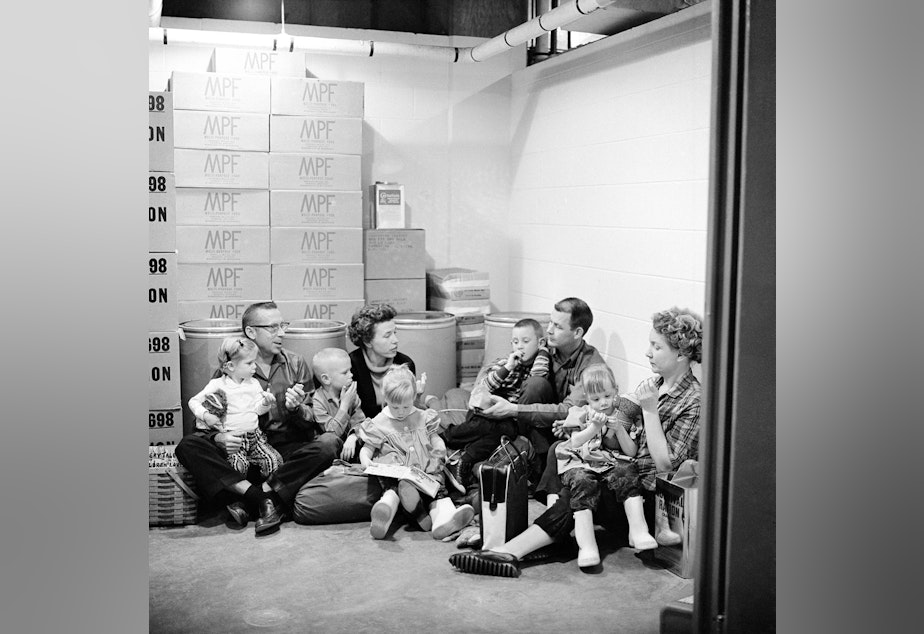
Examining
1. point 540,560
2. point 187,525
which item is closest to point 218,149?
point 187,525

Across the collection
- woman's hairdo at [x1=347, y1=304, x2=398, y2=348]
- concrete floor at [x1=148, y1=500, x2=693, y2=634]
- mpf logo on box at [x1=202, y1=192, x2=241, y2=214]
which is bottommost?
concrete floor at [x1=148, y1=500, x2=693, y2=634]

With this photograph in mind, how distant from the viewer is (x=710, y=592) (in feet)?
9.49

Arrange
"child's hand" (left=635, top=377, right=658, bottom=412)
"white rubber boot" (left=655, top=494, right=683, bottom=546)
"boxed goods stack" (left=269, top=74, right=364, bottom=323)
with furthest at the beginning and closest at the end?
"boxed goods stack" (left=269, top=74, right=364, bottom=323), "child's hand" (left=635, top=377, right=658, bottom=412), "white rubber boot" (left=655, top=494, right=683, bottom=546)

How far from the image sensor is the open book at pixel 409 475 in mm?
4230

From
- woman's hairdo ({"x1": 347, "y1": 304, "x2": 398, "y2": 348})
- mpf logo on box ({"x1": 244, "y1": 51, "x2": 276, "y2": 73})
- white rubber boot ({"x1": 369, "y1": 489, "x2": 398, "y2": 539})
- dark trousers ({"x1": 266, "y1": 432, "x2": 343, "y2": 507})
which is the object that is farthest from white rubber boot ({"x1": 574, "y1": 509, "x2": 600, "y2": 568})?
mpf logo on box ({"x1": 244, "y1": 51, "x2": 276, "y2": 73})

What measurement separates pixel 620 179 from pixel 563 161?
29.2 inches

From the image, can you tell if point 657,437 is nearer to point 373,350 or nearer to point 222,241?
point 373,350

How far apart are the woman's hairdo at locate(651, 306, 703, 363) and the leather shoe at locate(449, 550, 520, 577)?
3.60 ft

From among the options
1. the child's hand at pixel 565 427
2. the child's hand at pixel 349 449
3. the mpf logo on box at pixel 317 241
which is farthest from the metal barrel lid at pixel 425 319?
the child's hand at pixel 565 427

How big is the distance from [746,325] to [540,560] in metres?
1.51

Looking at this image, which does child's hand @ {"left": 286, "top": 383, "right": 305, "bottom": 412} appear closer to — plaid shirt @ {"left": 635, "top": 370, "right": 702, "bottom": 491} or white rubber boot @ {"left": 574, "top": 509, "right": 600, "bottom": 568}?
white rubber boot @ {"left": 574, "top": 509, "right": 600, "bottom": 568}

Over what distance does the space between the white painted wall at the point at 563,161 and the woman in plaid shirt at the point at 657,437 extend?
0.36m

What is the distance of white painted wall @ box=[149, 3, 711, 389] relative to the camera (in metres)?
4.69
